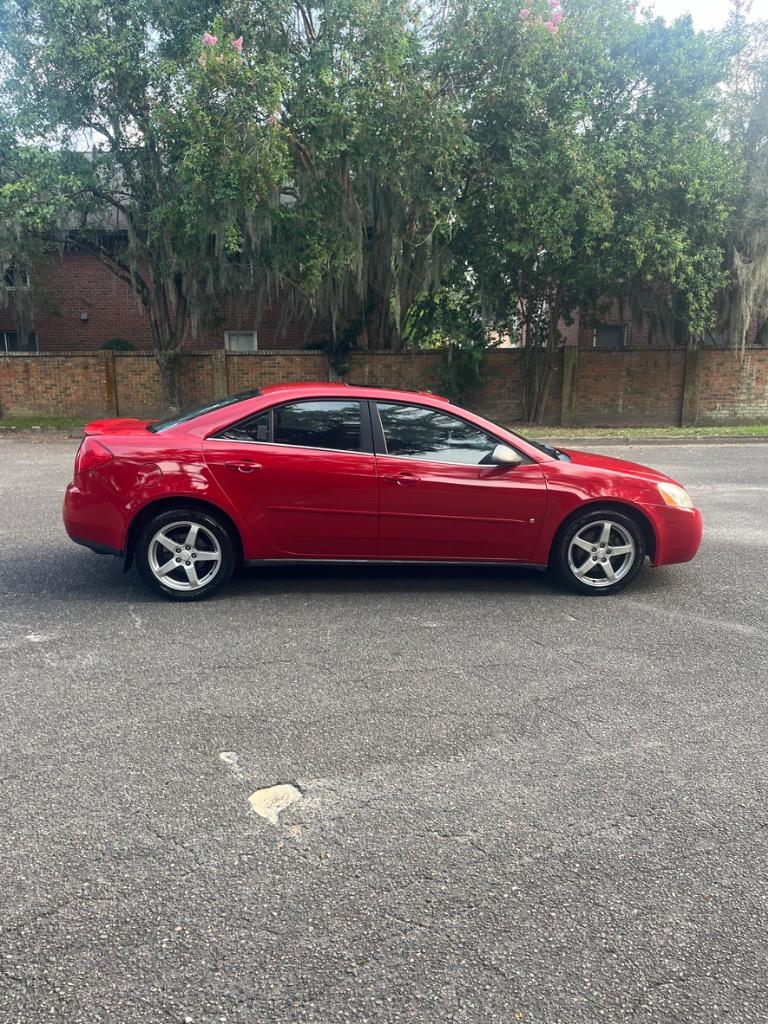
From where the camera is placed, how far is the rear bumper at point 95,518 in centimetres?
518

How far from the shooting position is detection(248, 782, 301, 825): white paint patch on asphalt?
2.86m

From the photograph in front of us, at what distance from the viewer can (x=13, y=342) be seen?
80.1 feet

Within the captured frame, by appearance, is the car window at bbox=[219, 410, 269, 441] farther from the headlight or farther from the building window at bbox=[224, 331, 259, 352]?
the building window at bbox=[224, 331, 259, 352]

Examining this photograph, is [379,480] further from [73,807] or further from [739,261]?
[739,261]

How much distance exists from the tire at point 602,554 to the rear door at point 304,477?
1.44 m

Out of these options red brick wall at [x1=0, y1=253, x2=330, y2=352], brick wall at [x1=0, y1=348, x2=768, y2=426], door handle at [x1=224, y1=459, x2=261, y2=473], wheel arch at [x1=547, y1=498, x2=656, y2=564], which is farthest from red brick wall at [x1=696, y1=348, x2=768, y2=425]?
door handle at [x1=224, y1=459, x2=261, y2=473]

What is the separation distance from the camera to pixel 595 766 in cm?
325

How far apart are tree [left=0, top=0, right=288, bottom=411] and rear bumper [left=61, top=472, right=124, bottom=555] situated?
10421 mm

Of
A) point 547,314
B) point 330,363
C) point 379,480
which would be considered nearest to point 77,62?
point 330,363

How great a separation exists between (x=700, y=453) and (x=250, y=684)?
13544 millimetres

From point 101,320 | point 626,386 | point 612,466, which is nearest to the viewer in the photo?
point 612,466

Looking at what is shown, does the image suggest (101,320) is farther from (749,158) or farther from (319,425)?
(319,425)

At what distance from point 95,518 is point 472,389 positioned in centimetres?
1617

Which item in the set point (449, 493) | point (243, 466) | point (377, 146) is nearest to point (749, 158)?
point (377, 146)
